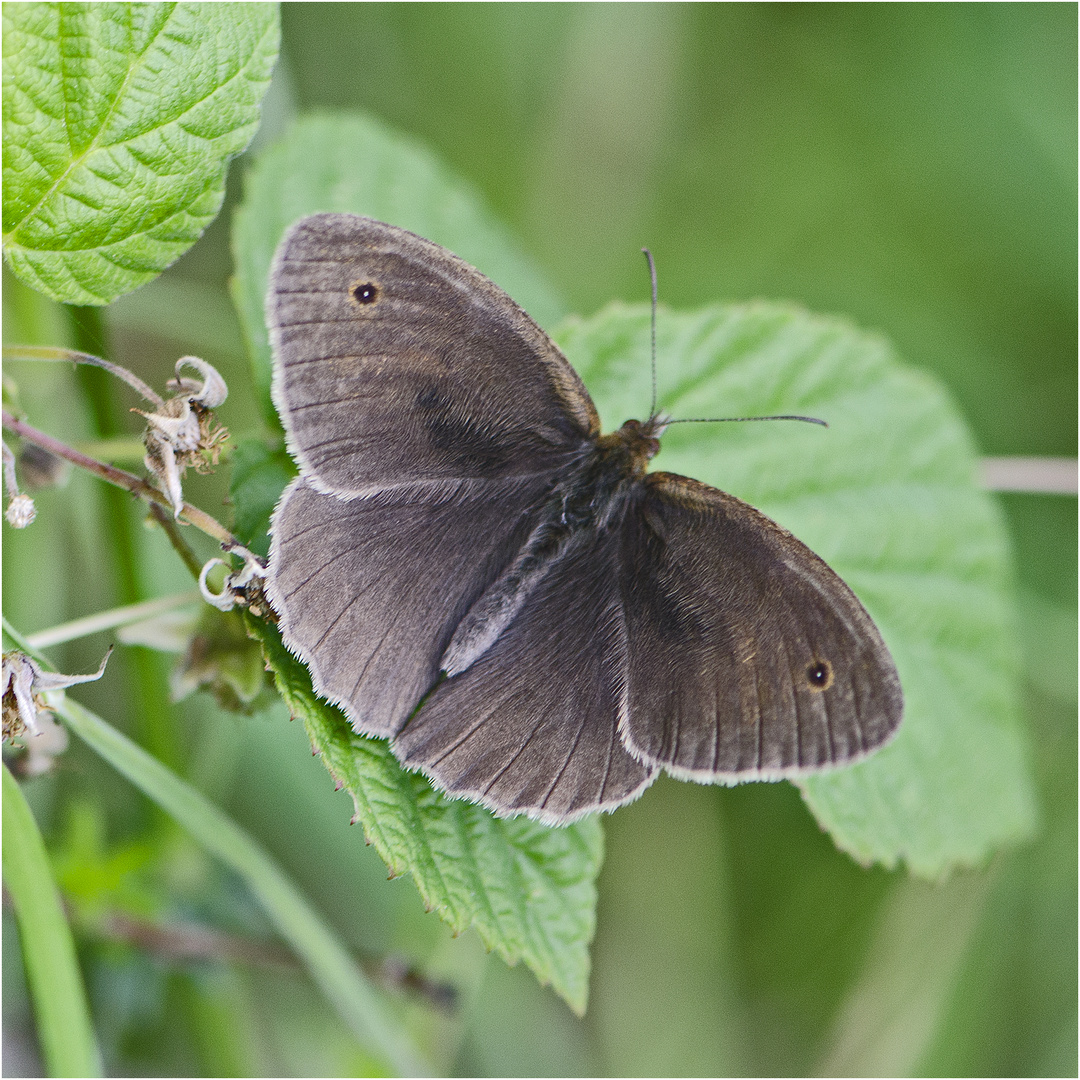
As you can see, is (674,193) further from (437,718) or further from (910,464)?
(437,718)

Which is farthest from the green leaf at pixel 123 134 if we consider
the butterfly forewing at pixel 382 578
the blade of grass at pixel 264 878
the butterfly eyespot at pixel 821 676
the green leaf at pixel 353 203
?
the butterfly eyespot at pixel 821 676

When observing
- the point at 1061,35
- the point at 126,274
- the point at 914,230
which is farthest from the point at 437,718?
the point at 1061,35

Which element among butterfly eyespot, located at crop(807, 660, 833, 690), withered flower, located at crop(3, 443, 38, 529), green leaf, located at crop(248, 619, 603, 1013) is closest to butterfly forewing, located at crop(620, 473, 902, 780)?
butterfly eyespot, located at crop(807, 660, 833, 690)

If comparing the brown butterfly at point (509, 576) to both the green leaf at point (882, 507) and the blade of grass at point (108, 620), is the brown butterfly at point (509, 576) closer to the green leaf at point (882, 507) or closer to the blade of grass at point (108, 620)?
the blade of grass at point (108, 620)

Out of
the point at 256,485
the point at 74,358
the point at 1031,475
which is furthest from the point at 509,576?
the point at 1031,475

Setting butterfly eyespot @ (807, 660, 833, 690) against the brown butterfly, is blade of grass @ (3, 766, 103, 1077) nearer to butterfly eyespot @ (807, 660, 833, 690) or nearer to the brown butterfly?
the brown butterfly

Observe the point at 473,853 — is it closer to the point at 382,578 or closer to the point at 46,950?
the point at 382,578
